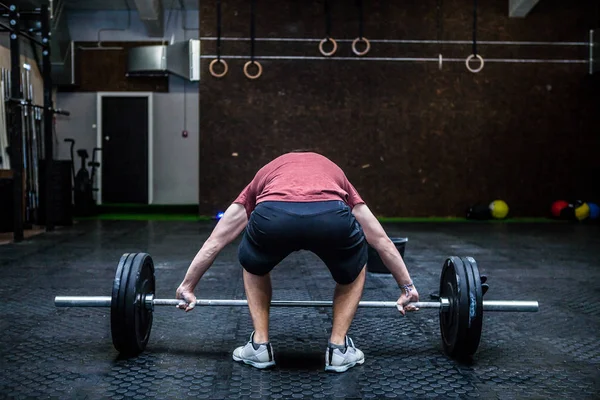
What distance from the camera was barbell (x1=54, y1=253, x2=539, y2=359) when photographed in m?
2.10

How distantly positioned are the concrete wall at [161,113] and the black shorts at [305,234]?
7.89 meters

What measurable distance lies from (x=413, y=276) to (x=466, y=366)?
1912mm

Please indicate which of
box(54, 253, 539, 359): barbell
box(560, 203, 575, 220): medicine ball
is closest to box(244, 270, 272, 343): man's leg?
box(54, 253, 539, 359): barbell

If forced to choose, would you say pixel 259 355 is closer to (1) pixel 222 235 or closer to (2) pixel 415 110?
(1) pixel 222 235

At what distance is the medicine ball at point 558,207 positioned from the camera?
8195mm

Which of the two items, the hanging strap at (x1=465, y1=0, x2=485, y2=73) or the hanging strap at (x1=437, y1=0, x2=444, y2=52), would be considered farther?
the hanging strap at (x1=437, y1=0, x2=444, y2=52)

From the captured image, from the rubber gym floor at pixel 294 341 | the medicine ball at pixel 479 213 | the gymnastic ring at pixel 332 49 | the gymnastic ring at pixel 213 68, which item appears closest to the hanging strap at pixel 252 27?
the gymnastic ring at pixel 213 68

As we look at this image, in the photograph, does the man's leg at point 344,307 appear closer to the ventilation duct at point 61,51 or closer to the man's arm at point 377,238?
the man's arm at point 377,238

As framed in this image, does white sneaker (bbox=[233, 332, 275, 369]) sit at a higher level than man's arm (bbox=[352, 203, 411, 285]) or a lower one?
lower

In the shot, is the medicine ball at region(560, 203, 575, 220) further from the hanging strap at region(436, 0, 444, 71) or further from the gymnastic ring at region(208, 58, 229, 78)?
the gymnastic ring at region(208, 58, 229, 78)

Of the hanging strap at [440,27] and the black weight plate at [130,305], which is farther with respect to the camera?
the hanging strap at [440,27]

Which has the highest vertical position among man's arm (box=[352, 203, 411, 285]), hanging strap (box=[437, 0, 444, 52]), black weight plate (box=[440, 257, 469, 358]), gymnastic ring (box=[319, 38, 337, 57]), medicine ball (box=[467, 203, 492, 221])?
hanging strap (box=[437, 0, 444, 52])

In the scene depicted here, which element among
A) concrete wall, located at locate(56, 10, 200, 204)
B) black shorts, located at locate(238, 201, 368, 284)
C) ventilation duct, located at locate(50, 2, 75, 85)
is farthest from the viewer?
concrete wall, located at locate(56, 10, 200, 204)

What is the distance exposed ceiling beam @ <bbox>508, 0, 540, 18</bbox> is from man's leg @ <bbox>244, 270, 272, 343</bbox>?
718cm
